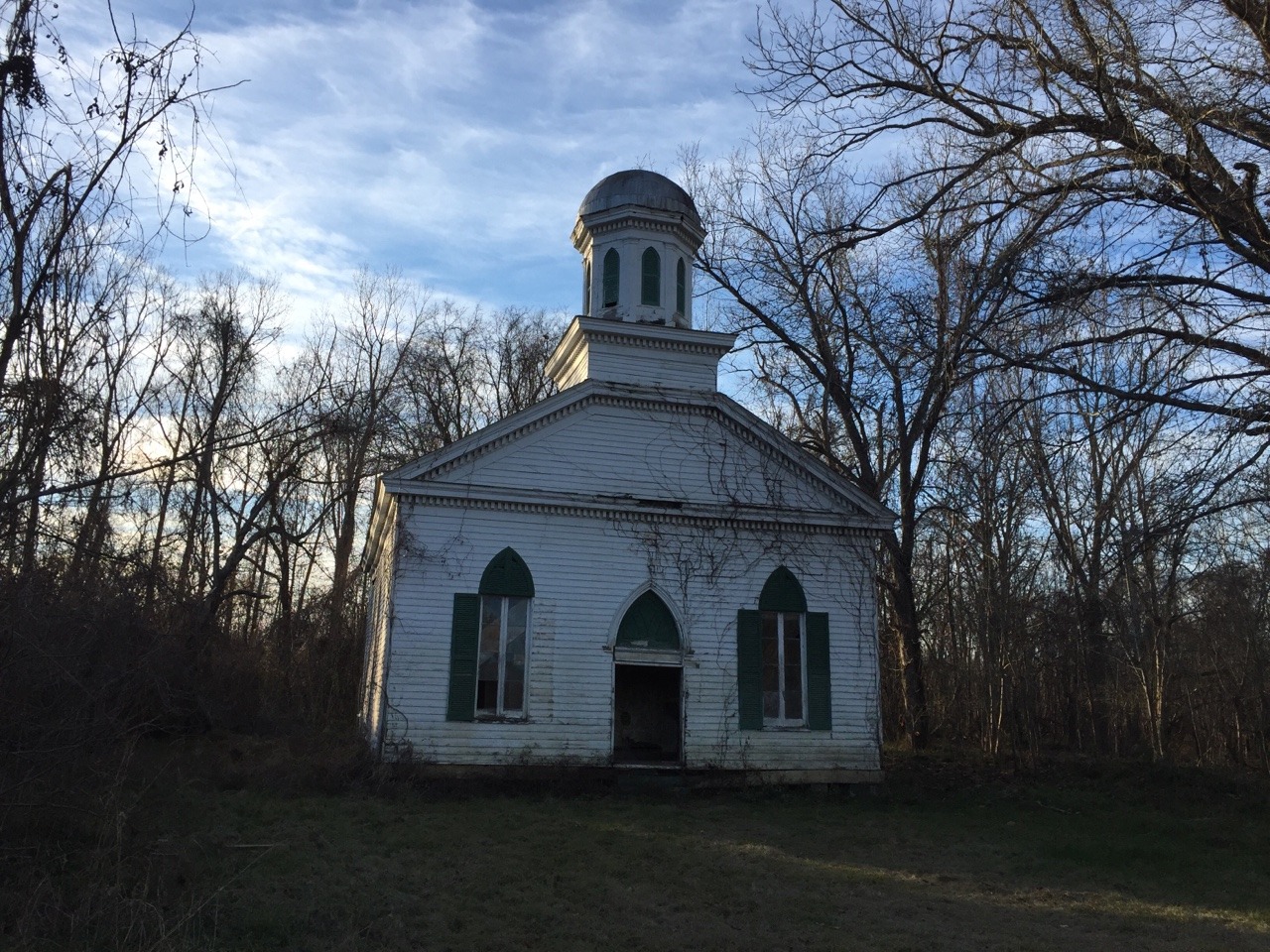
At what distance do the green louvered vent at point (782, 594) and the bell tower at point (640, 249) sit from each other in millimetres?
5424

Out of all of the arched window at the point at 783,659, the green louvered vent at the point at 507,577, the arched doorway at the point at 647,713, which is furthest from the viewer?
the arched doorway at the point at 647,713

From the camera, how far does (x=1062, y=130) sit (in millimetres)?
8328

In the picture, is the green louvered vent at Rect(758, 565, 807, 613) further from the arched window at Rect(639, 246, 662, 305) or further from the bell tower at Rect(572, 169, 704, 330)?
the arched window at Rect(639, 246, 662, 305)

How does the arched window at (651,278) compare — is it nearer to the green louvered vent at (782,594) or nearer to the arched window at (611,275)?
the arched window at (611,275)

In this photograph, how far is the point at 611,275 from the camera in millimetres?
20469

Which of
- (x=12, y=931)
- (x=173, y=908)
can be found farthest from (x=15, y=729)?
(x=173, y=908)

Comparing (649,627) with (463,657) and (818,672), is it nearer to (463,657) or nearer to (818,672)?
(818,672)

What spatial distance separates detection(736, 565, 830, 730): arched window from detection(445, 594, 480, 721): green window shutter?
438cm

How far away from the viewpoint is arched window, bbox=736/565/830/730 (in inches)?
675

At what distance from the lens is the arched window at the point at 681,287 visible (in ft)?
67.1

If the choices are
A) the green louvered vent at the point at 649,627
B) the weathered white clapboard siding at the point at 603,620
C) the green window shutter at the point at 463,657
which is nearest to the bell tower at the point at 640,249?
the weathered white clapboard siding at the point at 603,620

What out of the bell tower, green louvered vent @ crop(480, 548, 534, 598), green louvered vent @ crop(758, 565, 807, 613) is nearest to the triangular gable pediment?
green louvered vent @ crop(480, 548, 534, 598)

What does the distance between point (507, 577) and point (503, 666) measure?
1414 mm

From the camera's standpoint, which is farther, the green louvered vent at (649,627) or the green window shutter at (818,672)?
the green window shutter at (818,672)
